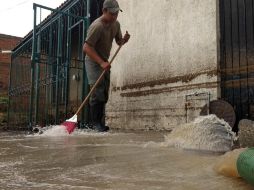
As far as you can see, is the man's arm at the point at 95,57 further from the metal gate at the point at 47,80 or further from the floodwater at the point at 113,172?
the metal gate at the point at 47,80

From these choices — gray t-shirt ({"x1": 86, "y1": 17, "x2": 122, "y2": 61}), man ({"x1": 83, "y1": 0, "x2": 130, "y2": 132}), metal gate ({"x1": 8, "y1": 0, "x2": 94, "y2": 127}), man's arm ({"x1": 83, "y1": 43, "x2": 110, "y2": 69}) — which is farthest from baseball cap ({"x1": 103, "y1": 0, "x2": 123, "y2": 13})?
metal gate ({"x1": 8, "y1": 0, "x2": 94, "y2": 127})

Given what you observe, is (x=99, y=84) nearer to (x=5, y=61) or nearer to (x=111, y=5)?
(x=111, y=5)

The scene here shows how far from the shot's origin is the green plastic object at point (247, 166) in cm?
123

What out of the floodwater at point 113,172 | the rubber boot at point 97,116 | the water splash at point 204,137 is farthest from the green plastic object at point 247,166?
the rubber boot at point 97,116

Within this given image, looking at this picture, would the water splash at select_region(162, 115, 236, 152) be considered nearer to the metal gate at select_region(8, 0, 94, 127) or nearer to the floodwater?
the floodwater

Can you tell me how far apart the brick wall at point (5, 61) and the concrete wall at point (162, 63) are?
12441mm

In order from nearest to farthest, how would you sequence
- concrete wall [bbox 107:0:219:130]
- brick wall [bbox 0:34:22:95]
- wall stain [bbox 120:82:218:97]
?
wall stain [bbox 120:82:218:97] → concrete wall [bbox 107:0:219:130] → brick wall [bbox 0:34:22:95]

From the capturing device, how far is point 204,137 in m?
2.75

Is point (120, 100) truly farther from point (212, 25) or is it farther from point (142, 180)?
point (142, 180)

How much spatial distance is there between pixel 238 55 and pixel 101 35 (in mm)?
1761

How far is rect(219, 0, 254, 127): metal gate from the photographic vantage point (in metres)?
4.48

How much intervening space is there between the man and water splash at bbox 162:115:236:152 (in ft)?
5.90

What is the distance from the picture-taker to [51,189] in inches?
51.3

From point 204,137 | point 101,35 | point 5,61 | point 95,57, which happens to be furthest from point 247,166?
point 5,61
